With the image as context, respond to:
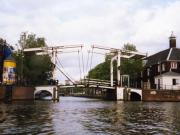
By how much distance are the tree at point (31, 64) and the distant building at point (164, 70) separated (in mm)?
23184

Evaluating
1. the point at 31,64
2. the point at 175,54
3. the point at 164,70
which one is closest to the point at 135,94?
the point at 164,70

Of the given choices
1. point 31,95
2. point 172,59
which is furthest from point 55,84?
point 172,59

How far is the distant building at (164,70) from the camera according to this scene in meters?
87.5

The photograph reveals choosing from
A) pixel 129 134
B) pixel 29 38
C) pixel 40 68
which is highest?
pixel 29 38

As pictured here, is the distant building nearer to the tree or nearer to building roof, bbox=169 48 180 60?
building roof, bbox=169 48 180 60

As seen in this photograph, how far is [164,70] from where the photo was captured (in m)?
93.8

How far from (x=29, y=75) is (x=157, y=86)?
2659cm

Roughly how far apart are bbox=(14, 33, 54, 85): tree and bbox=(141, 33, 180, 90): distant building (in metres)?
23.2

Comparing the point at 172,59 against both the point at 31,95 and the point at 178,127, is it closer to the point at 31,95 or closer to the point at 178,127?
the point at 31,95

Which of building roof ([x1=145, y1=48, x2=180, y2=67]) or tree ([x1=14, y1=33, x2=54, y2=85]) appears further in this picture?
A: building roof ([x1=145, y1=48, x2=180, y2=67])

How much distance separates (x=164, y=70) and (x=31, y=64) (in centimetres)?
2936

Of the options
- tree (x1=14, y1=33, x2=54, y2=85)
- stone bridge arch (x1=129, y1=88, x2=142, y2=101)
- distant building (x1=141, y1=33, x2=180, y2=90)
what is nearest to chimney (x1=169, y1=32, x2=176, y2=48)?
distant building (x1=141, y1=33, x2=180, y2=90)

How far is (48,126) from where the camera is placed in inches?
966

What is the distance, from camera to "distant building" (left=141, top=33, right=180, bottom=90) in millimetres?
87500
